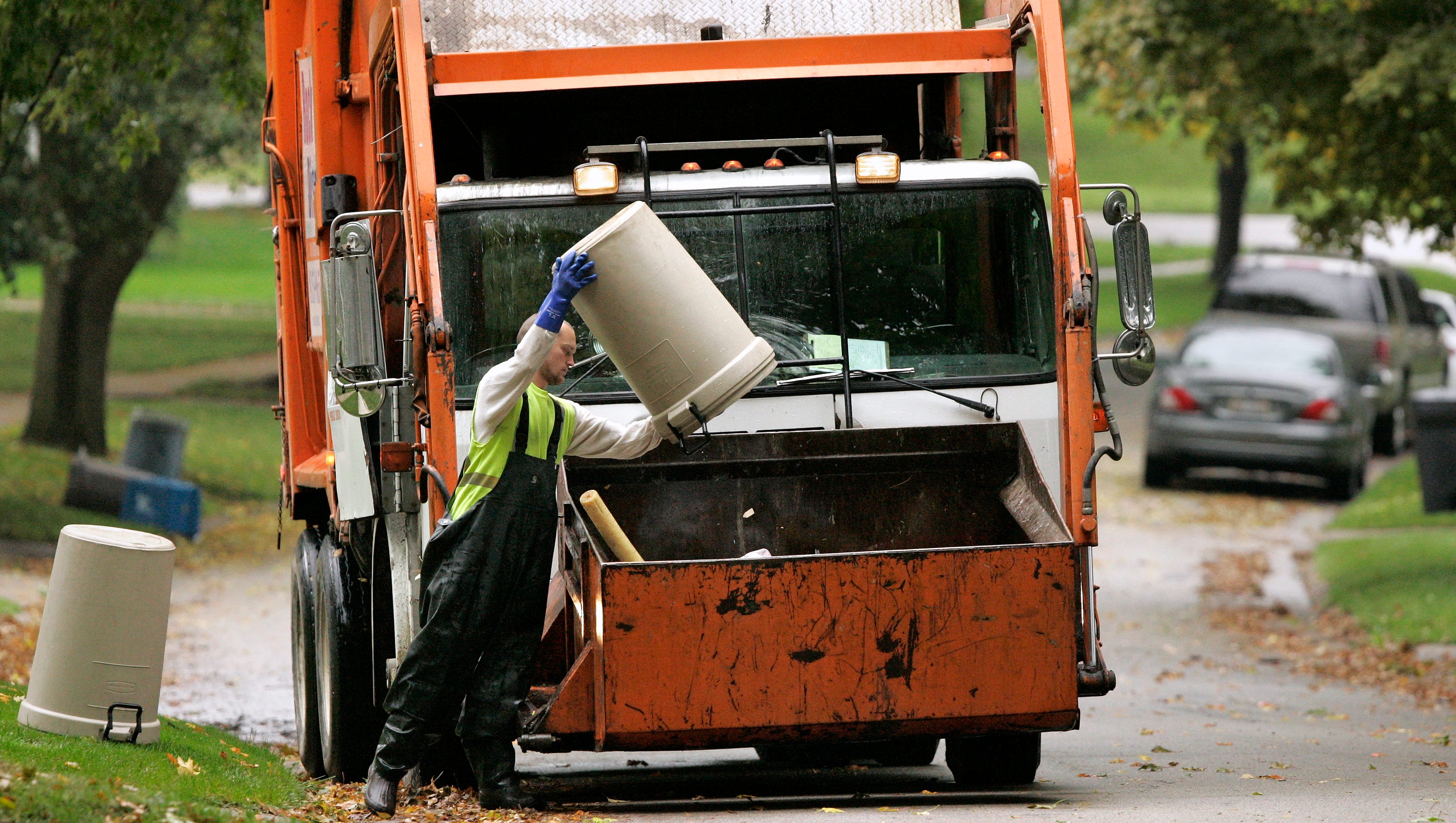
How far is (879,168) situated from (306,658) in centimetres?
318

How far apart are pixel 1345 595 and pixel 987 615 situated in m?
8.66

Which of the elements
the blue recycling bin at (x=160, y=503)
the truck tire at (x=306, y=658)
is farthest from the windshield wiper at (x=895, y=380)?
the blue recycling bin at (x=160, y=503)

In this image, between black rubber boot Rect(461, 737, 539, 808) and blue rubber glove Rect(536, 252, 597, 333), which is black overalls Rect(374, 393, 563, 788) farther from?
blue rubber glove Rect(536, 252, 597, 333)

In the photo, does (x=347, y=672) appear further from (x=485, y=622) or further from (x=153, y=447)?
(x=153, y=447)

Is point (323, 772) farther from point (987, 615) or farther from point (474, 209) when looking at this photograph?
point (987, 615)

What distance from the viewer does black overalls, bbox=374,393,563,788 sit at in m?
6.22

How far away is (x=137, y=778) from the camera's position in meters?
6.41

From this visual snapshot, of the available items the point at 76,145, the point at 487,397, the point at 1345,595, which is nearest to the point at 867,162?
the point at 487,397

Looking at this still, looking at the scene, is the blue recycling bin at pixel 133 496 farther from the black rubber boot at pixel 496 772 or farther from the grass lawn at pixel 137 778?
the black rubber boot at pixel 496 772

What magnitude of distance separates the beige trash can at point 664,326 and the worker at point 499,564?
10 cm

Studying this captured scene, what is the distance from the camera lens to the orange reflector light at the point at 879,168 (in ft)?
22.7

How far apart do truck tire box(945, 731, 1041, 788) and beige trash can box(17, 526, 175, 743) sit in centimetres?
297

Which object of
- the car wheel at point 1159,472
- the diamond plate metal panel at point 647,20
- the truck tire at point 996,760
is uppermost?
the diamond plate metal panel at point 647,20

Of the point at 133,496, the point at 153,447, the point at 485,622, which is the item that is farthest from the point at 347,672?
the point at 153,447
